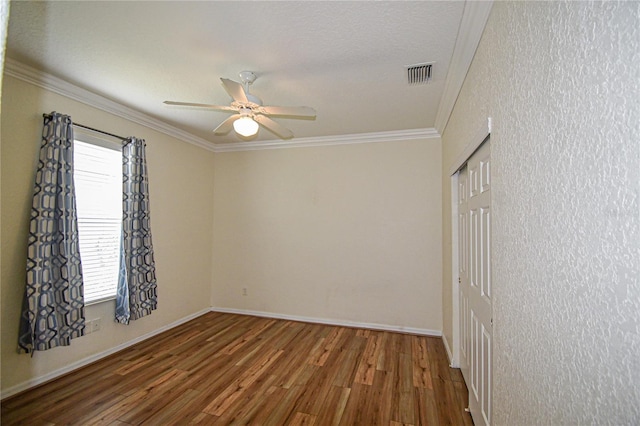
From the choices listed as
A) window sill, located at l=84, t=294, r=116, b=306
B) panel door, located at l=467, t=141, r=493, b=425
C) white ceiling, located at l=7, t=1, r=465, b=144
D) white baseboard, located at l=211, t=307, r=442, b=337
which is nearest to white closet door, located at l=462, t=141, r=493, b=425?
panel door, located at l=467, t=141, r=493, b=425

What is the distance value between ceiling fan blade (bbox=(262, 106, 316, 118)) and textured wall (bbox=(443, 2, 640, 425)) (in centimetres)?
127

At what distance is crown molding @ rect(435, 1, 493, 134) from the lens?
4.92ft

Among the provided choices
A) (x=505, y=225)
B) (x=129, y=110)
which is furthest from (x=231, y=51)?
(x=505, y=225)

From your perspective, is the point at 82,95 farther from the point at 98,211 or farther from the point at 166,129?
the point at 98,211

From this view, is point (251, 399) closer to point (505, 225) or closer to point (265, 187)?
point (505, 225)

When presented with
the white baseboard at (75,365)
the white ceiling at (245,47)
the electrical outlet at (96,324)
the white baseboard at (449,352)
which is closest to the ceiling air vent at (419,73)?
the white ceiling at (245,47)

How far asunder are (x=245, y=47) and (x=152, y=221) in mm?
2546

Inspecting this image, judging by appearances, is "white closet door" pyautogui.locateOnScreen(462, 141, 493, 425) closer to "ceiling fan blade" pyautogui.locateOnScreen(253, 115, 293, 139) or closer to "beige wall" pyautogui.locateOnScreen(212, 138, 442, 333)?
"beige wall" pyautogui.locateOnScreen(212, 138, 442, 333)

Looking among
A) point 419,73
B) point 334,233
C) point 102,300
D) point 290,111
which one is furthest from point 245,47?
point 102,300

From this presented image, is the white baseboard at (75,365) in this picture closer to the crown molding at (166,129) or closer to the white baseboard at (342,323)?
the white baseboard at (342,323)

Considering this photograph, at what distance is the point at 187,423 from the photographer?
1.99 metres

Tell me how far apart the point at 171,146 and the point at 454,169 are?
3.55 metres

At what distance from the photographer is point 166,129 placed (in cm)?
364

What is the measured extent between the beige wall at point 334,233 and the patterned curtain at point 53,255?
7.07 ft
